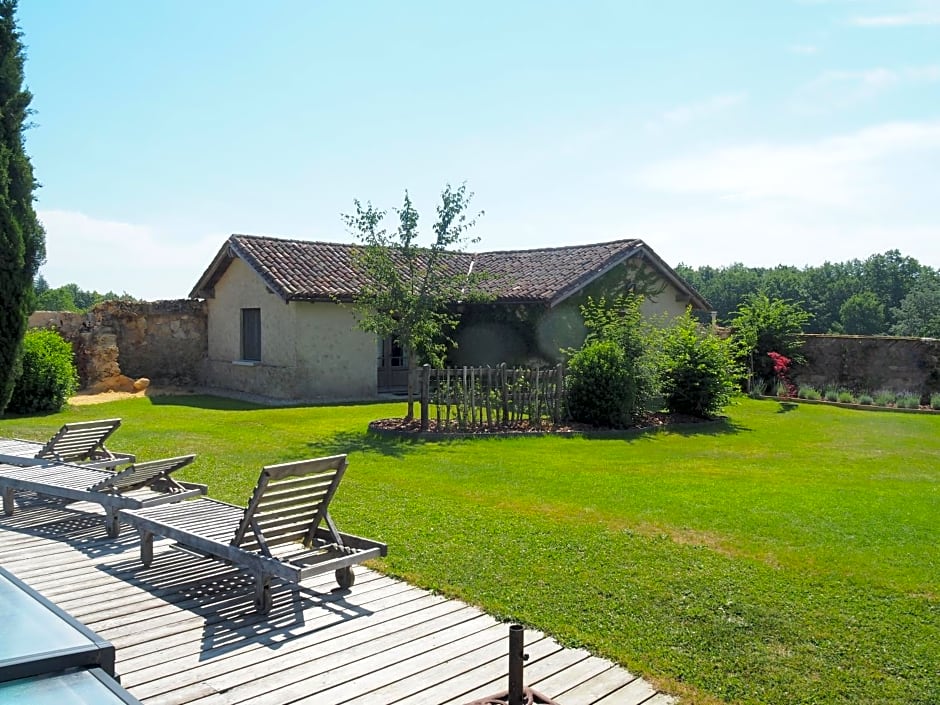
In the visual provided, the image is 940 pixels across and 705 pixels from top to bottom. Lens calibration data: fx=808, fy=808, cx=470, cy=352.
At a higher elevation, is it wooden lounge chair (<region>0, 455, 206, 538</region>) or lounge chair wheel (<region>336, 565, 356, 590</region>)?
wooden lounge chair (<region>0, 455, 206, 538</region>)

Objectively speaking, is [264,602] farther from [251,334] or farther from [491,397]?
[251,334]

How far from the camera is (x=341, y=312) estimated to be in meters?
22.2

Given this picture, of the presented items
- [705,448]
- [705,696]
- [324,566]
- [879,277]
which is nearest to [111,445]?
[324,566]

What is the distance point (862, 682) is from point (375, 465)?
7834 mm

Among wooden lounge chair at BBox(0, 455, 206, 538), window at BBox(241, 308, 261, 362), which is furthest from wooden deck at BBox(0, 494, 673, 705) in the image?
window at BBox(241, 308, 261, 362)

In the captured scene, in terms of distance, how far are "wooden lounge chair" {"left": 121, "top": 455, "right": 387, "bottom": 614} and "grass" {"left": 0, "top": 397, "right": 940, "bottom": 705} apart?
0.59 m

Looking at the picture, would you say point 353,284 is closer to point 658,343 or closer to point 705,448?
point 658,343

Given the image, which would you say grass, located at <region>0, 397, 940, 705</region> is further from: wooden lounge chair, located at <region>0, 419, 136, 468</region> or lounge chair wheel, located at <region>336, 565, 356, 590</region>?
wooden lounge chair, located at <region>0, 419, 136, 468</region>

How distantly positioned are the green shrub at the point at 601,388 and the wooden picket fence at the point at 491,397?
0.32 metres

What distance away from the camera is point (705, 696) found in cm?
438

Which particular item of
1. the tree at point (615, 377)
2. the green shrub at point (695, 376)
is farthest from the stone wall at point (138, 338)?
the green shrub at point (695, 376)

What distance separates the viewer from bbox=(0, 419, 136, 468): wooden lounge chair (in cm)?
923

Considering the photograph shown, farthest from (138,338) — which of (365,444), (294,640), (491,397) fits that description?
(294,640)

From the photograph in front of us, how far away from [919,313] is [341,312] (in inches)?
2659
